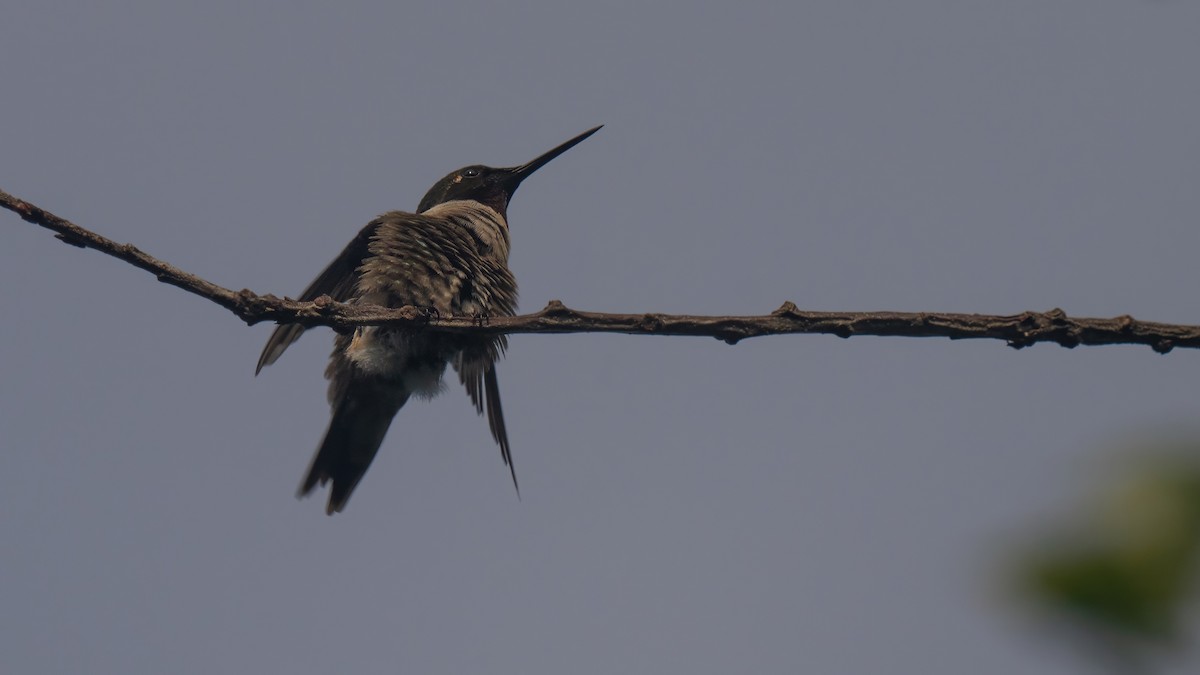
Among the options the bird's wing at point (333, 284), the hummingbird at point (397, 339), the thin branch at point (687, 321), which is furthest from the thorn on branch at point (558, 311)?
the bird's wing at point (333, 284)

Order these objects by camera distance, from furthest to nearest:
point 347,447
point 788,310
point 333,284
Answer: point 347,447, point 333,284, point 788,310

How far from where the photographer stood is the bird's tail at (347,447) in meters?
7.34

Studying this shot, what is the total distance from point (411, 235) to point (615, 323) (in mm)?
3477

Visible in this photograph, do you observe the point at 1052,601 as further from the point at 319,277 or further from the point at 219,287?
the point at 319,277

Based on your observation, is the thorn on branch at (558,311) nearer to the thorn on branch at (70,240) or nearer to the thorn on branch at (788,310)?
the thorn on branch at (788,310)

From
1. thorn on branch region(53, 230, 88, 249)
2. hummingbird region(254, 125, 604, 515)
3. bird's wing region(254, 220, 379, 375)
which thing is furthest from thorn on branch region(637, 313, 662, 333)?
bird's wing region(254, 220, 379, 375)

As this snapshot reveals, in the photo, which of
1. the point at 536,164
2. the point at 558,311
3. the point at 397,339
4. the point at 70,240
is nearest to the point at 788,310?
the point at 558,311

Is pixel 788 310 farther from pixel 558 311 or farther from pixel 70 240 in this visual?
pixel 70 240

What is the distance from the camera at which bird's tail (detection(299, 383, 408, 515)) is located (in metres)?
7.34

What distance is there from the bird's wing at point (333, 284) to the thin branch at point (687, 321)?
9.02ft

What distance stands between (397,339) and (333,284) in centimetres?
87

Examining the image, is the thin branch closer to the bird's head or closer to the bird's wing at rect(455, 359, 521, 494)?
the bird's wing at rect(455, 359, 521, 494)

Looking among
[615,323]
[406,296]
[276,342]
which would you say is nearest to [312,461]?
[276,342]

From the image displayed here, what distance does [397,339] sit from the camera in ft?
21.9
